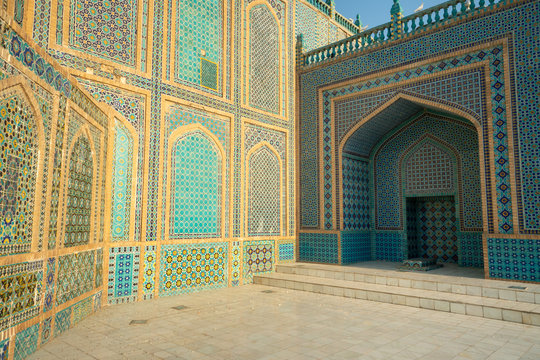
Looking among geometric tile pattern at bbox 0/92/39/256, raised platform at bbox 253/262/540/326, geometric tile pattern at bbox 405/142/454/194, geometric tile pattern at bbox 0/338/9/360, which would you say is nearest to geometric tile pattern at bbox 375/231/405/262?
raised platform at bbox 253/262/540/326

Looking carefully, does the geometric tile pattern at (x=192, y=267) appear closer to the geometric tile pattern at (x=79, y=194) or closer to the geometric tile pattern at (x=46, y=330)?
the geometric tile pattern at (x=79, y=194)

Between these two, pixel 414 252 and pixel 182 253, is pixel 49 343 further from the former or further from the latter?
pixel 414 252

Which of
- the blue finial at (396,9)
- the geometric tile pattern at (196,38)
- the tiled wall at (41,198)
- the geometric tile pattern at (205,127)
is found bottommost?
→ the tiled wall at (41,198)

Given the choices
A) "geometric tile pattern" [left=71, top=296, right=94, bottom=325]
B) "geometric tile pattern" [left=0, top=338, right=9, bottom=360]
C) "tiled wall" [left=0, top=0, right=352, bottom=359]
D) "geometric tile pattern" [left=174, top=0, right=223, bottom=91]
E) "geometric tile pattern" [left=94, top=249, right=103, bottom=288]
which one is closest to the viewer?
"geometric tile pattern" [left=0, top=338, right=9, bottom=360]

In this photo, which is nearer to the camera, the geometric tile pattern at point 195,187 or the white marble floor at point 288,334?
the white marble floor at point 288,334

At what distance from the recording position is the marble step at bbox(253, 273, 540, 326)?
15.2 ft

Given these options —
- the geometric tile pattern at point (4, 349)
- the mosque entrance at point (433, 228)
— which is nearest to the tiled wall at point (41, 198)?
the geometric tile pattern at point (4, 349)

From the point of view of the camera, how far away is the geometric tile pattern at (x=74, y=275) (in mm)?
3930

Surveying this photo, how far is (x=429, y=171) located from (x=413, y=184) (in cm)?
44

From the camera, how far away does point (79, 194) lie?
4.47m

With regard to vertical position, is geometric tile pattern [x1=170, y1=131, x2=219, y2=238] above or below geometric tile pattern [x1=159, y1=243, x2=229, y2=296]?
above

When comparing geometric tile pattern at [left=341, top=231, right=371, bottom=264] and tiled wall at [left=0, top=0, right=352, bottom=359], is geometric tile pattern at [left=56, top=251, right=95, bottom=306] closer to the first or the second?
tiled wall at [left=0, top=0, right=352, bottom=359]

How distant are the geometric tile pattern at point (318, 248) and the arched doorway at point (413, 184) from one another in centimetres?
40

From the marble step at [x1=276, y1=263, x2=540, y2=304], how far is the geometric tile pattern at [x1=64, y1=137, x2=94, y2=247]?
4.22m
